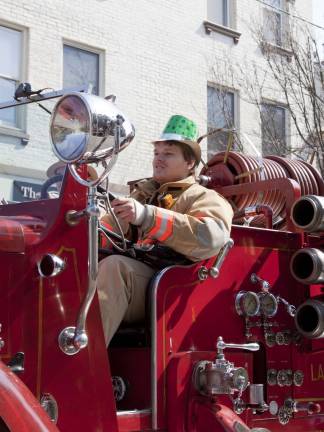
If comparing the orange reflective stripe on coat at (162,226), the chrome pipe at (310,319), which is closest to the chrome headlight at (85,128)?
the orange reflective stripe on coat at (162,226)

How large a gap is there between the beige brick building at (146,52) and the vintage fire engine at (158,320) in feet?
22.9

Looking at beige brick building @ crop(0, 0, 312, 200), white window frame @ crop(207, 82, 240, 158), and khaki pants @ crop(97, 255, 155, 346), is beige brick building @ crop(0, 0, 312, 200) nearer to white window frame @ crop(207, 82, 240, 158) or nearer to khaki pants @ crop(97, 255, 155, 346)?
white window frame @ crop(207, 82, 240, 158)

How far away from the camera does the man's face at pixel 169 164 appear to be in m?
3.73

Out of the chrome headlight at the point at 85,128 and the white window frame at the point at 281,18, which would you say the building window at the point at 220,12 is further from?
the chrome headlight at the point at 85,128

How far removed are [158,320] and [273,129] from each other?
34.9 ft

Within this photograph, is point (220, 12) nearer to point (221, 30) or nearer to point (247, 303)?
point (221, 30)

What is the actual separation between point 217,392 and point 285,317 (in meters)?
0.71

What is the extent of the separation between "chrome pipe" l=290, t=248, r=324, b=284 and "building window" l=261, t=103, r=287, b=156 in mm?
9271

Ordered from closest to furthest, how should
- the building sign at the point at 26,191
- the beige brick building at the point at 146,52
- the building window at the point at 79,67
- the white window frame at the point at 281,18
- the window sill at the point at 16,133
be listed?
the window sill at the point at 16,133, the building sign at the point at 26,191, the beige brick building at the point at 146,52, the building window at the point at 79,67, the white window frame at the point at 281,18

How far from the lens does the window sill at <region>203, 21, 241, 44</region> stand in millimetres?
13930

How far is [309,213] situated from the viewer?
11.8ft

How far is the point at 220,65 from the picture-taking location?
13969 millimetres

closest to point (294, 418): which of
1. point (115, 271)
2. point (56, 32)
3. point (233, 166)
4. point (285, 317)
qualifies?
point (285, 317)

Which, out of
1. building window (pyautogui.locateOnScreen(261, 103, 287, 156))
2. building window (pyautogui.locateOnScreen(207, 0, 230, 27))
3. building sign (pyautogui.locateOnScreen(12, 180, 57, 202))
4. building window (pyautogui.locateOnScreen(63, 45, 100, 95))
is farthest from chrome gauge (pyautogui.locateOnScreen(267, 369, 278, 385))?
building window (pyautogui.locateOnScreen(207, 0, 230, 27))
